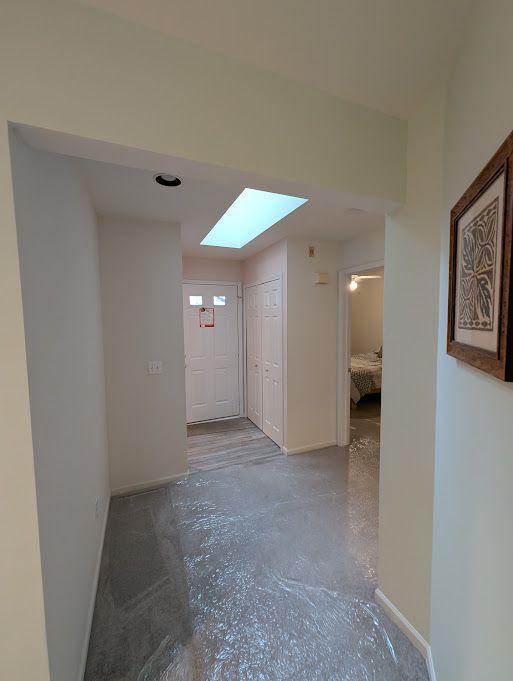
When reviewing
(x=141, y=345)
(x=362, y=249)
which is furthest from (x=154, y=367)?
(x=362, y=249)

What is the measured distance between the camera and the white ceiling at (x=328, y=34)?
35.1 inches

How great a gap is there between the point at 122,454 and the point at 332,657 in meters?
2.00

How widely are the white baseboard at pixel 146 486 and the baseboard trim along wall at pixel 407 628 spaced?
5.94 feet

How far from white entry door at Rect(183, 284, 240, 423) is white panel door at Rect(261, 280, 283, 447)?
29.6 inches

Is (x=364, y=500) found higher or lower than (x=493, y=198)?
lower

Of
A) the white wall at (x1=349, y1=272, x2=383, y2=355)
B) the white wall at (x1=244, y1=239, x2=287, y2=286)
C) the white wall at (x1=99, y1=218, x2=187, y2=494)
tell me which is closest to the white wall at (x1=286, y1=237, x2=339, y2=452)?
the white wall at (x1=244, y1=239, x2=287, y2=286)

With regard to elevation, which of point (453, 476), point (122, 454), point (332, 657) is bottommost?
point (332, 657)

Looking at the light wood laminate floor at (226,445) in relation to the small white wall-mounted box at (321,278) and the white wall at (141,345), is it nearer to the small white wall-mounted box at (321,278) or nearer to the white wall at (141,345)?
the white wall at (141,345)

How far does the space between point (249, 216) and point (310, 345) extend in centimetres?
154

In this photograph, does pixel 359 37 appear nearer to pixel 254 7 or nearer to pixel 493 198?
pixel 254 7

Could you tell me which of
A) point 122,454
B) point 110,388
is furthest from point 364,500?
point 110,388

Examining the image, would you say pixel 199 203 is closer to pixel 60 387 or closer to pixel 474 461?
pixel 60 387

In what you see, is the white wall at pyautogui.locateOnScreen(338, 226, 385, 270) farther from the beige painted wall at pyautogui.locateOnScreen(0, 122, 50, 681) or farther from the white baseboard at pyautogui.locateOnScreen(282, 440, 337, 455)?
the beige painted wall at pyautogui.locateOnScreen(0, 122, 50, 681)

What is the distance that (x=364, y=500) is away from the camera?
8.11ft
